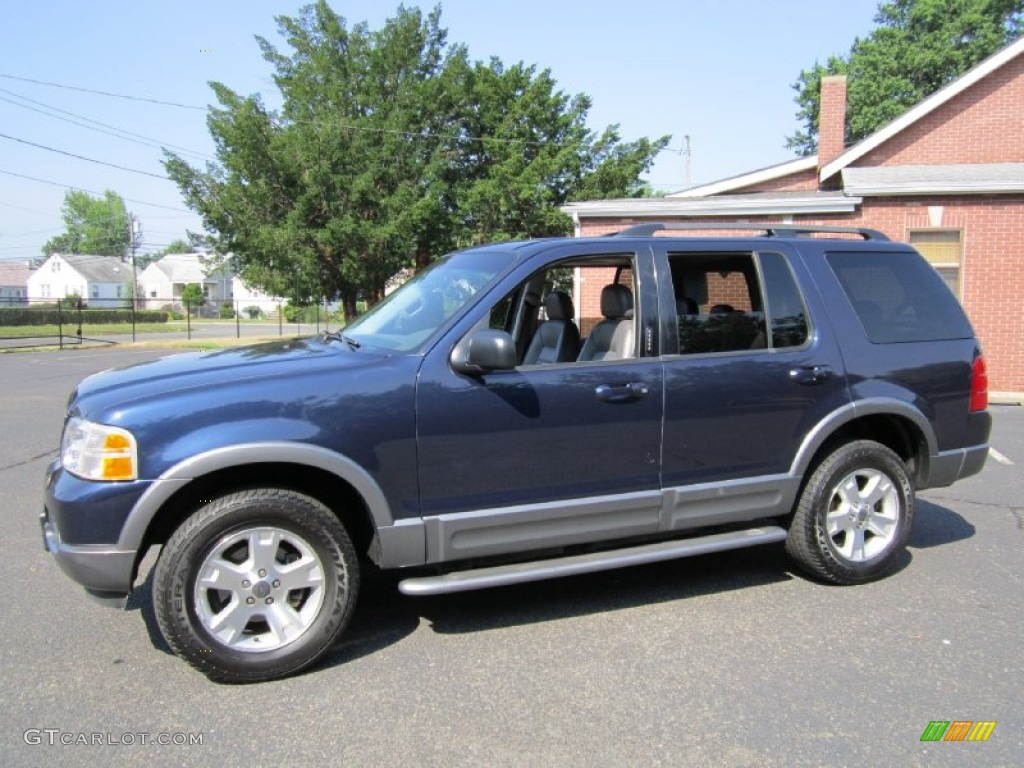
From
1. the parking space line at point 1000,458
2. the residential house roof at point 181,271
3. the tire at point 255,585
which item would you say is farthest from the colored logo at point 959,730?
the residential house roof at point 181,271

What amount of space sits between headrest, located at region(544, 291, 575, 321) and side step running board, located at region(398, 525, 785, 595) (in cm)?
148

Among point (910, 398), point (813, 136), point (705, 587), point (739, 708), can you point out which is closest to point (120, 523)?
point (739, 708)

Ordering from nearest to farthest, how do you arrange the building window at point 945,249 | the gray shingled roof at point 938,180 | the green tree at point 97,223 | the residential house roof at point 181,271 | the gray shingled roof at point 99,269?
1. the gray shingled roof at point 938,180
2. the building window at point 945,249
3. the gray shingled roof at point 99,269
4. the residential house roof at point 181,271
5. the green tree at point 97,223

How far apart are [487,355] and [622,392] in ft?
2.53

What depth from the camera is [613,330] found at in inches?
167

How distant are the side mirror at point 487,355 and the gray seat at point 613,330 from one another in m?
0.83

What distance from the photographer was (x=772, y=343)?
163 inches

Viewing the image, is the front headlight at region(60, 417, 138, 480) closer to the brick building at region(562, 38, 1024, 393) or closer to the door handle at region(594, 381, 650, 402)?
the door handle at region(594, 381, 650, 402)

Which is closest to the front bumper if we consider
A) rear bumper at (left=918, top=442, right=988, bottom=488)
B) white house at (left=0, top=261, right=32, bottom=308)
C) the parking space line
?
rear bumper at (left=918, top=442, right=988, bottom=488)

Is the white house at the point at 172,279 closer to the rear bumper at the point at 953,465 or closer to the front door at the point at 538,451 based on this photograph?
the front door at the point at 538,451

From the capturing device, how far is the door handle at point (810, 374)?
13.4ft

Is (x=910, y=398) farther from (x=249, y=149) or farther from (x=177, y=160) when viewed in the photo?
(x=177, y=160)

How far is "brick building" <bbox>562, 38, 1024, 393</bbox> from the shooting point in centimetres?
1248

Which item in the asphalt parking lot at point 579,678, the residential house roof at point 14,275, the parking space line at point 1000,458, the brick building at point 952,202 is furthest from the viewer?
the residential house roof at point 14,275
